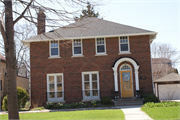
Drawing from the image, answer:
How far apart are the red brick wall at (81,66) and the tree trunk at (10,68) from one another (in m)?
11.3

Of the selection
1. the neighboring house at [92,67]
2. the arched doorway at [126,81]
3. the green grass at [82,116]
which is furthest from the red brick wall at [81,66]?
the green grass at [82,116]

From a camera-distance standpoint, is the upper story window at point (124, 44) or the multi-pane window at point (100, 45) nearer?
the upper story window at point (124, 44)

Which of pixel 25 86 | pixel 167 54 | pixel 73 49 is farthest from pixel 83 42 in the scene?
pixel 167 54

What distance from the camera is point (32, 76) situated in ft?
62.7

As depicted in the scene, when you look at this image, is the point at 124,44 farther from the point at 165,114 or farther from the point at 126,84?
the point at 165,114

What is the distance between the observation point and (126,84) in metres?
18.8

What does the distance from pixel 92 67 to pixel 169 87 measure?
1116 cm

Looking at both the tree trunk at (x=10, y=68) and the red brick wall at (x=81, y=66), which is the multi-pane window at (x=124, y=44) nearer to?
the red brick wall at (x=81, y=66)

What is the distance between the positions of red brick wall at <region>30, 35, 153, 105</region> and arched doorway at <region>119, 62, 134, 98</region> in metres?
0.86

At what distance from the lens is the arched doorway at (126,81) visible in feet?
61.4

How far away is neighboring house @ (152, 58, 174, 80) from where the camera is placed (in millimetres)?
36997

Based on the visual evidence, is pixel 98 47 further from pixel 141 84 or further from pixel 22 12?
pixel 22 12

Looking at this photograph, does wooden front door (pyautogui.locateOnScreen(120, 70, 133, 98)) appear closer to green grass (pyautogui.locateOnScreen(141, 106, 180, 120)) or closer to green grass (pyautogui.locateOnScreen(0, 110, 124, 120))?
green grass (pyautogui.locateOnScreen(0, 110, 124, 120))

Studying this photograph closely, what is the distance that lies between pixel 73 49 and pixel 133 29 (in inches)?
226
